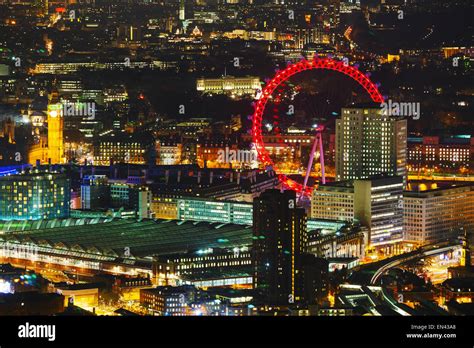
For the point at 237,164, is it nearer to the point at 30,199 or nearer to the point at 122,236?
the point at 30,199

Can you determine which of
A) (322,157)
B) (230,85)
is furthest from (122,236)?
(230,85)

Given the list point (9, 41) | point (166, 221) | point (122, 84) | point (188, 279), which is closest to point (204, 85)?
point (122, 84)

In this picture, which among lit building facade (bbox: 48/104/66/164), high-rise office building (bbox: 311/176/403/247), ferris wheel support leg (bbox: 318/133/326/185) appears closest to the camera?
high-rise office building (bbox: 311/176/403/247)

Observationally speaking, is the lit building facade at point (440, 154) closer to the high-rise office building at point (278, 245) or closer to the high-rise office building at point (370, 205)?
the high-rise office building at point (370, 205)

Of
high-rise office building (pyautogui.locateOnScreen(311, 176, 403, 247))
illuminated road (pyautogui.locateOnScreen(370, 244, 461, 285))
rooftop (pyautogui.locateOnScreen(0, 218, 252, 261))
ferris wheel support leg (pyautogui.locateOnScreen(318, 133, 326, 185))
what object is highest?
ferris wheel support leg (pyautogui.locateOnScreen(318, 133, 326, 185))

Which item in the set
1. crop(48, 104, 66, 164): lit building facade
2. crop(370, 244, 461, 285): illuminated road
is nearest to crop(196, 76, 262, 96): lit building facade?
crop(48, 104, 66, 164): lit building facade

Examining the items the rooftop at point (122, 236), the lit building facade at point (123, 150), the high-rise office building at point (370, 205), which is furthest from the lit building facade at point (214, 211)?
the lit building facade at point (123, 150)

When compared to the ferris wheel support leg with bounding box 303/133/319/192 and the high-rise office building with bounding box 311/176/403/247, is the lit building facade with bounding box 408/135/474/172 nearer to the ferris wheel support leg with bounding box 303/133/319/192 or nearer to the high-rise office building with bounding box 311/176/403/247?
the ferris wheel support leg with bounding box 303/133/319/192
